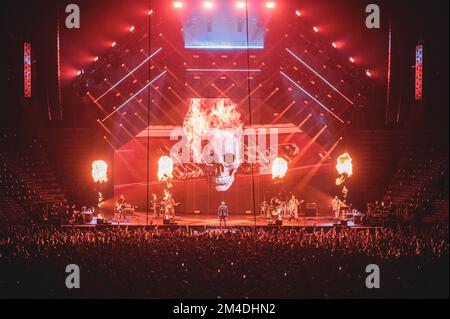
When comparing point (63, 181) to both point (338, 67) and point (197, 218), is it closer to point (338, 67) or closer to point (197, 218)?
point (197, 218)

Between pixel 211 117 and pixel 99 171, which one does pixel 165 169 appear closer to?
pixel 99 171

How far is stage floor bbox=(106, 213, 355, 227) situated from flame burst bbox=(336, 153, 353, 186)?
1.60m

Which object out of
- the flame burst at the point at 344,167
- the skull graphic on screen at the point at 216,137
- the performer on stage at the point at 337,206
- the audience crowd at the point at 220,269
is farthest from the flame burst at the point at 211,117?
the audience crowd at the point at 220,269

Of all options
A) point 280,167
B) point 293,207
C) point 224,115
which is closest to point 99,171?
point 224,115

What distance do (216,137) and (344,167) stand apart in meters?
4.70

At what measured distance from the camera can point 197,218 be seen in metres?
19.7

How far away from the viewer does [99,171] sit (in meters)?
20.5

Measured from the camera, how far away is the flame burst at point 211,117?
2095 cm

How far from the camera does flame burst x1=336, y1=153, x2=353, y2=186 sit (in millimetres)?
20062

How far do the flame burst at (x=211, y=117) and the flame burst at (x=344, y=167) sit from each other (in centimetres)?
376

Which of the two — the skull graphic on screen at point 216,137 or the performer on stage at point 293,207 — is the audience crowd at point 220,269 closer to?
the performer on stage at point 293,207

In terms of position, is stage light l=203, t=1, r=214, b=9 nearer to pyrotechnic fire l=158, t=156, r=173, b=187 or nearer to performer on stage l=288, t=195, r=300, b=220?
pyrotechnic fire l=158, t=156, r=173, b=187

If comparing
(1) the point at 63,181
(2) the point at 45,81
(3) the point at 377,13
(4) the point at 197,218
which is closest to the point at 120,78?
(2) the point at 45,81
